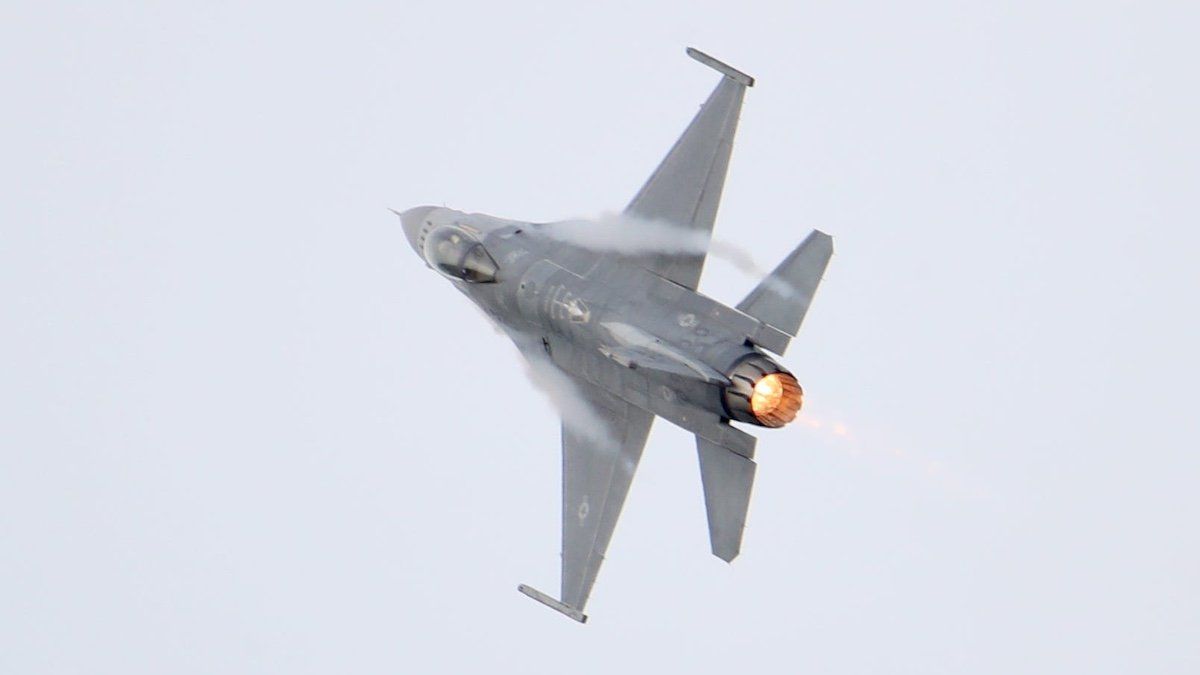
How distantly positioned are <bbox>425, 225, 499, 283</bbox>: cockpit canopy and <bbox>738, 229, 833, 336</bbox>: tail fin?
7.36m

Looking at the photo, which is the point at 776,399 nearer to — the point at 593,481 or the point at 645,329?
the point at 645,329

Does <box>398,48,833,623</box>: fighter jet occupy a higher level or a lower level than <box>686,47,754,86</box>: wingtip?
lower

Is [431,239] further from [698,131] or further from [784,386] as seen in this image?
[784,386]

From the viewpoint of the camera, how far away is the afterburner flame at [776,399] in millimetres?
43156

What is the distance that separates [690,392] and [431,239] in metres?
9.19

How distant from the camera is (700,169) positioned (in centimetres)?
4709

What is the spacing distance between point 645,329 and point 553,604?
653 cm

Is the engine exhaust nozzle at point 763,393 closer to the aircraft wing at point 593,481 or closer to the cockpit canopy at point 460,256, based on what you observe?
the aircraft wing at point 593,481

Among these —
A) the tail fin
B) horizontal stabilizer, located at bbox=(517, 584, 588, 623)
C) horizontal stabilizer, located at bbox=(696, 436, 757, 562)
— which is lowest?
horizontal stabilizer, located at bbox=(517, 584, 588, 623)

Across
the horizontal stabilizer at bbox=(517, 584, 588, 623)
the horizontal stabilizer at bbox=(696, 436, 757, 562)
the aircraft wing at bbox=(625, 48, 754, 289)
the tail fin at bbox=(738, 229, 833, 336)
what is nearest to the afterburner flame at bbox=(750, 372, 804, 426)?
the tail fin at bbox=(738, 229, 833, 336)

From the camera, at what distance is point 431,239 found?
5059 centimetres

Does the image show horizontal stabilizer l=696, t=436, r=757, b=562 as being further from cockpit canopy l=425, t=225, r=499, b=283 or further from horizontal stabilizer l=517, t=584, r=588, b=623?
cockpit canopy l=425, t=225, r=499, b=283

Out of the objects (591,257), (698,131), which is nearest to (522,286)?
(591,257)

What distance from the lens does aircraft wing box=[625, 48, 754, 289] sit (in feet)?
154
